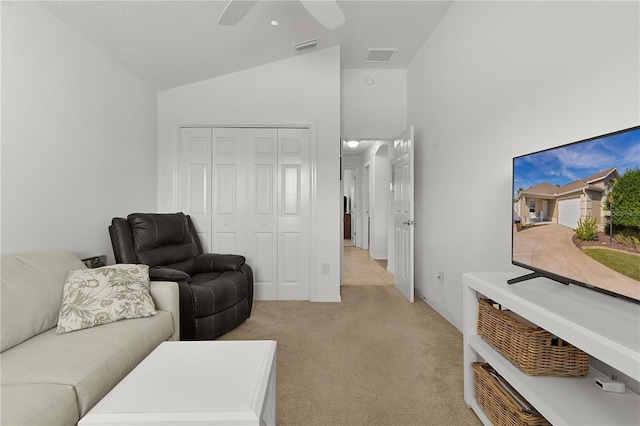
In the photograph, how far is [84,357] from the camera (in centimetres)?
133

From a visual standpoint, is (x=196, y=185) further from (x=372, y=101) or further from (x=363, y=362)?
(x=363, y=362)

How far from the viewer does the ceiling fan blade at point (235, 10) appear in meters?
1.68

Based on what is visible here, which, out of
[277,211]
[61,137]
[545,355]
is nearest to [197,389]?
[545,355]

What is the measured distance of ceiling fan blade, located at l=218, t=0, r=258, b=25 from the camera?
5.51 ft

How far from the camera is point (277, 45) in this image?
3203 mm

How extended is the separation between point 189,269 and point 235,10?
2210 millimetres

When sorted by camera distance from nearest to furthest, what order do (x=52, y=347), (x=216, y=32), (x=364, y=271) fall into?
(x=52, y=347), (x=216, y=32), (x=364, y=271)

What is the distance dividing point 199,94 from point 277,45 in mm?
1074

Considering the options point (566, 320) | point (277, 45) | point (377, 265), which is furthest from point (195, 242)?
point (377, 265)

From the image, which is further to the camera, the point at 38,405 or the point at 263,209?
the point at 263,209

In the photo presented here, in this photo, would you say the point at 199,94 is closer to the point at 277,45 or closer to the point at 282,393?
the point at 277,45

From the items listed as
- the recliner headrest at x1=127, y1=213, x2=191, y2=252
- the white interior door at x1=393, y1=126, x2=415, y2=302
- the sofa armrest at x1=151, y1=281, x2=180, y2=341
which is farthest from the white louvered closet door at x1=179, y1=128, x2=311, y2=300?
the sofa armrest at x1=151, y1=281, x2=180, y2=341

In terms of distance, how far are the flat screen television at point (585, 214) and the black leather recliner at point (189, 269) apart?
2.04 m

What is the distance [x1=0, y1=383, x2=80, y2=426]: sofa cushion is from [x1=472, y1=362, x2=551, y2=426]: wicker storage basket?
166cm
